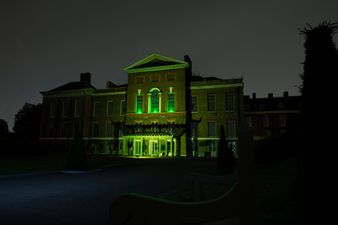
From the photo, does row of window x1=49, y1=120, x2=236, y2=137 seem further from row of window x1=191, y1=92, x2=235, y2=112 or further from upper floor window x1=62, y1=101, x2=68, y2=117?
row of window x1=191, y1=92, x2=235, y2=112

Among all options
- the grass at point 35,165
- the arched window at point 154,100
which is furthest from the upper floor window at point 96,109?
the grass at point 35,165

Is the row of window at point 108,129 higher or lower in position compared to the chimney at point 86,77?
lower

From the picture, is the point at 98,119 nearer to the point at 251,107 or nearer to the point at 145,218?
the point at 251,107

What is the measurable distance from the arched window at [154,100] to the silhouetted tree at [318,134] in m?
33.4

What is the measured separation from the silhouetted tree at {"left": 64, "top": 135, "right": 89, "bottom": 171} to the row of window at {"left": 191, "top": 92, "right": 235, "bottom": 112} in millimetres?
21909

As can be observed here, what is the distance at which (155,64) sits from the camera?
120ft

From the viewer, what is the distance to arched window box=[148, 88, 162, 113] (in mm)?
35688

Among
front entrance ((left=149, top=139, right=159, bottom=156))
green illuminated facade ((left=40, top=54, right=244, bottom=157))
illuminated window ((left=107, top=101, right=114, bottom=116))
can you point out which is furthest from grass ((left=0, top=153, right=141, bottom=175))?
illuminated window ((left=107, top=101, right=114, bottom=116))

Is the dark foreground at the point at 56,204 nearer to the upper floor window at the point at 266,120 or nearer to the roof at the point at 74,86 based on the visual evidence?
the roof at the point at 74,86

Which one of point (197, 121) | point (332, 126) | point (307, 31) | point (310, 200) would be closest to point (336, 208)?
point (310, 200)

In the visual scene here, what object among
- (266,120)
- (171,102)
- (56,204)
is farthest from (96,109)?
(56,204)

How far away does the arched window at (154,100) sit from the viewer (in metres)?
35.7

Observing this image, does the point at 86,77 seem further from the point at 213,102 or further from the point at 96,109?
the point at 213,102

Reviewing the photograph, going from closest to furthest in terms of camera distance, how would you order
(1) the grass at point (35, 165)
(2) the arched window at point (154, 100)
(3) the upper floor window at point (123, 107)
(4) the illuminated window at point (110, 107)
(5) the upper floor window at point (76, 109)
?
(1) the grass at point (35, 165) → (2) the arched window at point (154, 100) → (3) the upper floor window at point (123, 107) → (4) the illuminated window at point (110, 107) → (5) the upper floor window at point (76, 109)
